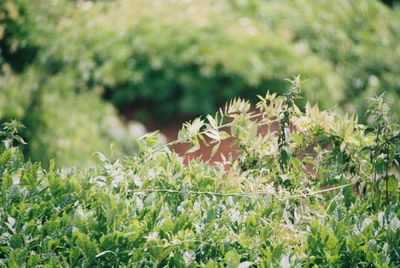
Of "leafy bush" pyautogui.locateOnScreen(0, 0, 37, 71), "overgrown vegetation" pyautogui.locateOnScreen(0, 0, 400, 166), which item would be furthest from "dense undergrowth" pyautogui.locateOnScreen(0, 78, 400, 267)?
"leafy bush" pyautogui.locateOnScreen(0, 0, 37, 71)

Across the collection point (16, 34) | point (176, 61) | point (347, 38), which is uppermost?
point (16, 34)

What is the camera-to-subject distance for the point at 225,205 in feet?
9.04

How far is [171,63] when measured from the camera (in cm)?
Answer: 674

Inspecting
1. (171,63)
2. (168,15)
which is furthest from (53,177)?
(168,15)

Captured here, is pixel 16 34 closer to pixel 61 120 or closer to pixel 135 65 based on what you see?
pixel 61 120

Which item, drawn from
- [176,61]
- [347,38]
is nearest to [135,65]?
[176,61]

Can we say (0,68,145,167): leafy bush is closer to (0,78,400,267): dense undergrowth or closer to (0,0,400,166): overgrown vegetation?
(0,0,400,166): overgrown vegetation

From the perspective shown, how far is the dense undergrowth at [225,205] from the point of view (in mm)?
2373

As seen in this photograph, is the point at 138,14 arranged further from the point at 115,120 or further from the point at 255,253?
the point at 255,253

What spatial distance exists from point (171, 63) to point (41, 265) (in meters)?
4.58

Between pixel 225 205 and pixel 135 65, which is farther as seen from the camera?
pixel 135 65

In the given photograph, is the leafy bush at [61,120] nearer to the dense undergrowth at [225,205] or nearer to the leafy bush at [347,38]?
the leafy bush at [347,38]

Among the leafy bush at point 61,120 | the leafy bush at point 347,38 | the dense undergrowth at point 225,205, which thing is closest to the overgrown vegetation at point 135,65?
the leafy bush at point 61,120

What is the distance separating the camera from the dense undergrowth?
7.79 feet
